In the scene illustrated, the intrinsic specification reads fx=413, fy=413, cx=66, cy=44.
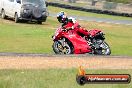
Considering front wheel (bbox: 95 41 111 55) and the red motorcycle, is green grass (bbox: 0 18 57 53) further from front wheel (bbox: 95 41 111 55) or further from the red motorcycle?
front wheel (bbox: 95 41 111 55)

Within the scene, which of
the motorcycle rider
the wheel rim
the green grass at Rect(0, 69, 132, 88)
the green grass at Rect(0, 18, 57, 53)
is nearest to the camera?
the green grass at Rect(0, 69, 132, 88)

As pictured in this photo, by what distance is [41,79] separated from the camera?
8953mm

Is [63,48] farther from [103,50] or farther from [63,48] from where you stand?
[103,50]

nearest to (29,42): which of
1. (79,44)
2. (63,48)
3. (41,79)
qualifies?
(63,48)

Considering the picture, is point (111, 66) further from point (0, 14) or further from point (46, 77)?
point (0, 14)

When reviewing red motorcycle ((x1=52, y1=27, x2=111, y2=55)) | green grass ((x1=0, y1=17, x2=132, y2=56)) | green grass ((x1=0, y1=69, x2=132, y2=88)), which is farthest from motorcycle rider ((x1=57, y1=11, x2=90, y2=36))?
green grass ((x1=0, y1=69, x2=132, y2=88))

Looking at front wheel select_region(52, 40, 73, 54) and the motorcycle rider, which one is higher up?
the motorcycle rider

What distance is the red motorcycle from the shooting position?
1555 centimetres

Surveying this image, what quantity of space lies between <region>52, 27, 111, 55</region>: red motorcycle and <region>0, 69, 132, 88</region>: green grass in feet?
17.0

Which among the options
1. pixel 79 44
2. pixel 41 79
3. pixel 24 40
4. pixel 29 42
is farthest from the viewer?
pixel 24 40

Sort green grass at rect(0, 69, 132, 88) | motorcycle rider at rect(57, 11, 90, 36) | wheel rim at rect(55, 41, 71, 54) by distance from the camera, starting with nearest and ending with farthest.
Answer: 1. green grass at rect(0, 69, 132, 88)
2. wheel rim at rect(55, 41, 71, 54)
3. motorcycle rider at rect(57, 11, 90, 36)

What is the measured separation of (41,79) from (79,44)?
22.2 ft

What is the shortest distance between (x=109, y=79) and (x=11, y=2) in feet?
87.8

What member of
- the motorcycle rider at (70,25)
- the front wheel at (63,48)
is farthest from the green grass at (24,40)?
→ the motorcycle rider at (70,25)
